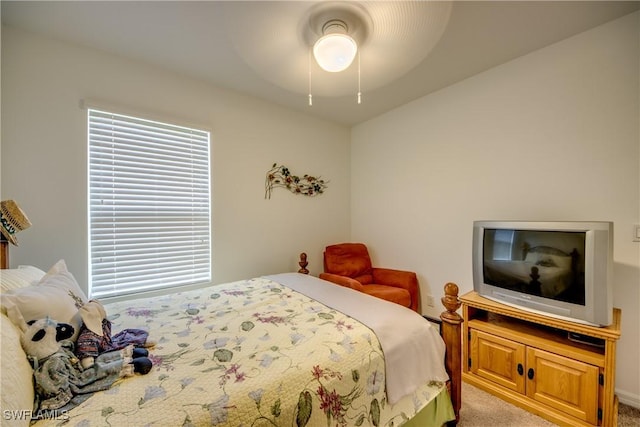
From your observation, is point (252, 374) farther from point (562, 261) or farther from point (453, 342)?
point (562, 261)

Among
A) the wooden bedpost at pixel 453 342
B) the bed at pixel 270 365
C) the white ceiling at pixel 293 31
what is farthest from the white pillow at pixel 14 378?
the white ceiling at pixel 293 31

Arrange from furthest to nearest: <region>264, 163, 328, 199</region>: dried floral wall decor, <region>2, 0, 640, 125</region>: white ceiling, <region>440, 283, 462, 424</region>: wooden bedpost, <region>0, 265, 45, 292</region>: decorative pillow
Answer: <region>264, 163, 328, 199</region>: dried floral wall decor < <region>2, 0, 640, 125</region>: white ceiling < <region>440, 283, 462, 424</region>: wooden bedpost < <region>0, 265, 45, 292</region>: decorative pillow

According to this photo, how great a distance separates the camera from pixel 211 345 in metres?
1.16

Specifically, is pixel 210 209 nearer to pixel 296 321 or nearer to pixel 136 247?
pixel 136 247

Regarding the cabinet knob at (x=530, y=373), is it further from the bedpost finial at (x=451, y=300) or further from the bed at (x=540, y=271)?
the bedpost finial at (x=451, y=300)

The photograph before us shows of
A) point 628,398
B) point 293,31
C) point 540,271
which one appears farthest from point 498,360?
point 293,31

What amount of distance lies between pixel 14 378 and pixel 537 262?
2.51m

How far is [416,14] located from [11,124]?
268 cm

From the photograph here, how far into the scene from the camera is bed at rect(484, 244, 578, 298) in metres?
1.59

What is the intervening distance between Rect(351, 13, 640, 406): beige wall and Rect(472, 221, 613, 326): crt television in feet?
1.47

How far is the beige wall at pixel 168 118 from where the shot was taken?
1.76 metres

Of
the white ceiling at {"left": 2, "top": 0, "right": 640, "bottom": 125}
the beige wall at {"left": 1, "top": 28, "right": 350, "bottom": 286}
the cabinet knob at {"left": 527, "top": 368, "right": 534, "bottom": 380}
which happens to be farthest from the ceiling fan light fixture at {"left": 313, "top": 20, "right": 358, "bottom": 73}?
the cabinet knob at {"left": 527, "top": 368, "right": 534, "bottom": 380}

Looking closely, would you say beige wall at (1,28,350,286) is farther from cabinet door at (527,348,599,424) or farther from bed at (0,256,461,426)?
cabinet door at (527,348,599,424)

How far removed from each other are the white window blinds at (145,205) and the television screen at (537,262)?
2.48m
